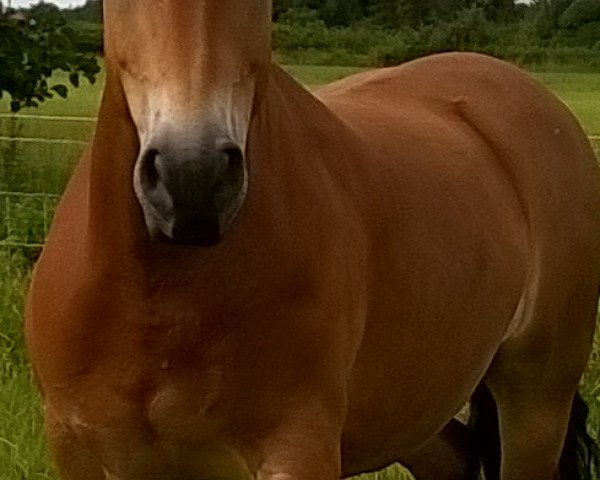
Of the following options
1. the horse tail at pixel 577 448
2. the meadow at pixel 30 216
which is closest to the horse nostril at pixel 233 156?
the meadow at pixel 30 216

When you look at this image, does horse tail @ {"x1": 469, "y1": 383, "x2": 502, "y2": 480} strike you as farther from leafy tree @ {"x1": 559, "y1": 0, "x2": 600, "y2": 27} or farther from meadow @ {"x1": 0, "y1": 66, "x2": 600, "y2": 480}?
leafy tree @ {"x1": 559, "y1": 0, "x2": 600, "y2": 27}

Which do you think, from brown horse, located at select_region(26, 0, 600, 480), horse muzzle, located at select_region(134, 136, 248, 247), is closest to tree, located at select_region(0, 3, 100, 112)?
brown horse, located at select_region(26, 0, 600, 480)

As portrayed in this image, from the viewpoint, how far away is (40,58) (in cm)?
841

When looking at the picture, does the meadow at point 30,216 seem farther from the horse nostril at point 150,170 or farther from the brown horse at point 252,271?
the horse nostril at point 150,170

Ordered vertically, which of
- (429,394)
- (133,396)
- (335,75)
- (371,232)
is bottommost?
(335,75)

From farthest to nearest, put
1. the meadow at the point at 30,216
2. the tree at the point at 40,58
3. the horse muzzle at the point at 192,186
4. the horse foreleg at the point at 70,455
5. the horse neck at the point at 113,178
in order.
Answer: the tree at the point at 40,58 < the meadow at the point at 30,216 < the horse foreleg at the point at 70,455 < the horse neck at the point at 113,178 < the horse muzzle at the point at 192,186

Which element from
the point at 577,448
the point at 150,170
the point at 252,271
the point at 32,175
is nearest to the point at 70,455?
the point at 252,271

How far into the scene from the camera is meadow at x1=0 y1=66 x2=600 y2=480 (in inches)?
150

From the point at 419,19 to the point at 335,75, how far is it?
2208 mm

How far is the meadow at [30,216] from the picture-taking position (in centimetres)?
381

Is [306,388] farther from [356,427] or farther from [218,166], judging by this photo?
[218,166]

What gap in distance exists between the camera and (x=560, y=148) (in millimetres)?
3477

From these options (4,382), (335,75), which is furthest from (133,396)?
(335,75)

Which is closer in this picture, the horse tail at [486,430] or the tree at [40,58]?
the horse tail at [486,430]
